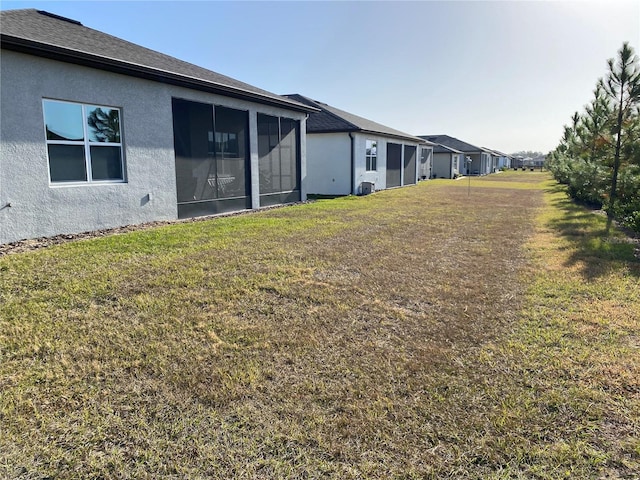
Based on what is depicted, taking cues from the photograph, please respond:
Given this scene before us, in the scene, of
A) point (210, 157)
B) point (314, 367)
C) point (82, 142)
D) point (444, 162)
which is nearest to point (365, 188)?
point (210, 157)

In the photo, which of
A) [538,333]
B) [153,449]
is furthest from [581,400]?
[153,449]

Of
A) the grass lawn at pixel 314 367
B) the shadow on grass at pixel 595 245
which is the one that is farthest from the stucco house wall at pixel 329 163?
the grass lawn at pixel 314 367

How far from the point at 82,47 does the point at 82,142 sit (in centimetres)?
193

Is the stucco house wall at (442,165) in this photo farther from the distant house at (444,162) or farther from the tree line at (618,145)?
the tree line at (618,145)

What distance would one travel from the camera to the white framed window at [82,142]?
8.10 meters

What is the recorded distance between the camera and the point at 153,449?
2.47 metres

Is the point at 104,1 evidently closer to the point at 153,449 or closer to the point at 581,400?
the point at 153,449

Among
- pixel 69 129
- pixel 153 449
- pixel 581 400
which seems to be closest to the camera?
pixel 153 449

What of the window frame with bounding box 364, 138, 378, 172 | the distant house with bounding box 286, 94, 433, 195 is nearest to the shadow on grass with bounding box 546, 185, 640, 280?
the distant house with bounding box 286, 94, 433, 195

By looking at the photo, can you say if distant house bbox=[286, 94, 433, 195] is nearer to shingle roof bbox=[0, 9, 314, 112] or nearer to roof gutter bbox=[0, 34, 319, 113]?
roof gutter bbox=[0, 34, 319, 113]

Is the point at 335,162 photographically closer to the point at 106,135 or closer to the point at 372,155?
the point at 372,155

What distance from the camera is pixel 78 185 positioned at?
8.60 m

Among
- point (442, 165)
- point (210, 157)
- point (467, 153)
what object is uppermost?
point (467, 153)

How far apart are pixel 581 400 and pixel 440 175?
45.7 meters
